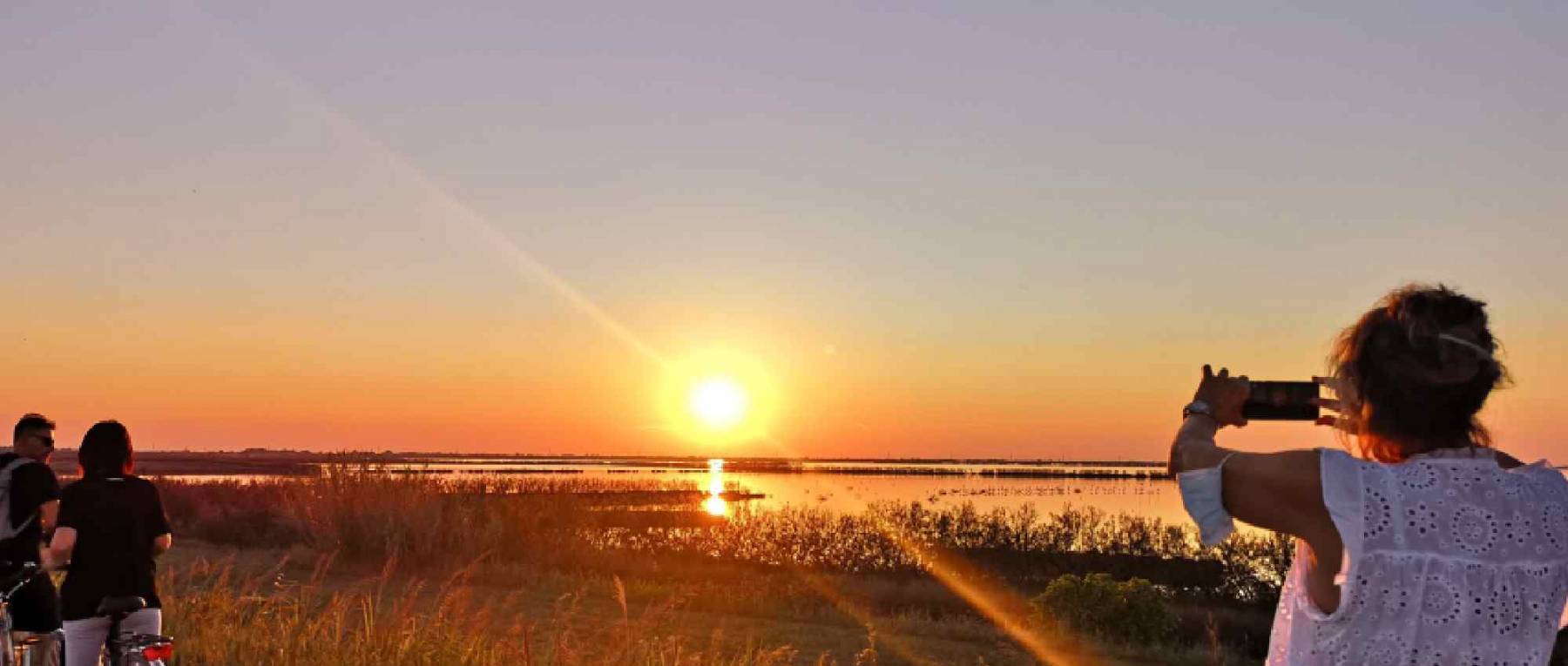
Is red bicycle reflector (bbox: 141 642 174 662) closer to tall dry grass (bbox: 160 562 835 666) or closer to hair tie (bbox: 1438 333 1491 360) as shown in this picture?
tall dry grass (bbox: 160 562 835 666)

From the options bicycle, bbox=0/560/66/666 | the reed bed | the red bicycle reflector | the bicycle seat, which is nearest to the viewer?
the red bicycle reflector

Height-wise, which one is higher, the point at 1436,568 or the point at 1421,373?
the point at 1421,373

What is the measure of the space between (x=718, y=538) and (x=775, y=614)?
69.1 feet

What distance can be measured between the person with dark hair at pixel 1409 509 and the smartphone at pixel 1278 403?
6.6 inches

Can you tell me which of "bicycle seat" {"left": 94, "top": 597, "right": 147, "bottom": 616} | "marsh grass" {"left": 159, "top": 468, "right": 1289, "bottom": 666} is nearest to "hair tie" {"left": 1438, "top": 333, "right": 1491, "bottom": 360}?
"marsh grass" {"left": 159, "top": 468, "right": 1289, "bottom": 666}

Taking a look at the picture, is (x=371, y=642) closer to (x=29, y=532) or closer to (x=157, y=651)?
(x=29, y=532)

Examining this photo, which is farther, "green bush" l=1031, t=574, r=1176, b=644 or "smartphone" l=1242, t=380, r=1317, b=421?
"green bush" l=1031, t=574, r=1176, b=644

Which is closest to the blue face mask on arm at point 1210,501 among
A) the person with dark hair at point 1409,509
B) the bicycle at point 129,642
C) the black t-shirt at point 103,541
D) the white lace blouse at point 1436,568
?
the person with dark hair at point 1409,509

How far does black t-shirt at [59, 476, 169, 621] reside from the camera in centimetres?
734

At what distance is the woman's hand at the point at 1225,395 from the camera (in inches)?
112

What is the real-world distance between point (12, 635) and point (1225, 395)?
7541mm

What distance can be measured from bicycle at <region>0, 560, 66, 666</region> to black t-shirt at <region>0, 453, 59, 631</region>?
0.23 feet

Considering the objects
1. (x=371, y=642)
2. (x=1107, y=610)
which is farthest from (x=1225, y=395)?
(x=1107, y=610)

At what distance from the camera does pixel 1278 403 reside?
9.57ft
